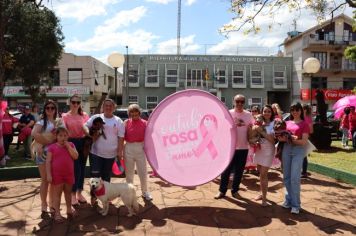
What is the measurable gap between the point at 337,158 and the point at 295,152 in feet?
22.5

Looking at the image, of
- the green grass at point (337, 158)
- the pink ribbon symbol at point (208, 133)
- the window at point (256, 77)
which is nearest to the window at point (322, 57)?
the window at point (256, 77)

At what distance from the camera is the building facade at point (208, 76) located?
149 ft

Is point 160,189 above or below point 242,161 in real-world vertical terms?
below

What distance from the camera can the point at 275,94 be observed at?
162 feet

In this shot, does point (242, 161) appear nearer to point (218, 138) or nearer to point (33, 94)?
point (218, 138)

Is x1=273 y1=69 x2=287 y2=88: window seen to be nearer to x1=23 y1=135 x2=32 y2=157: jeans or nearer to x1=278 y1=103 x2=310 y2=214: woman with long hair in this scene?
x1=23 y1=135 x2=32 y2=157: jeans

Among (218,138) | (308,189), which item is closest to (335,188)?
(308,189)

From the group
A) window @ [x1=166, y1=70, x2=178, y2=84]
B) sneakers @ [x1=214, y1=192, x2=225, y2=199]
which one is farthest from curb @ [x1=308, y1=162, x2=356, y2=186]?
window @ [x1=166, y1=70, x2=178, y2=84]

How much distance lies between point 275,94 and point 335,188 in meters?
42.0

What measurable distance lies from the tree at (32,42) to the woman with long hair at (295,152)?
16077 millimetres

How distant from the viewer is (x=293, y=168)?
638 cm

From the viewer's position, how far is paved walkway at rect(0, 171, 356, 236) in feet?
19.0

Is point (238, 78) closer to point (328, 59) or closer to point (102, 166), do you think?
point (328, 59)

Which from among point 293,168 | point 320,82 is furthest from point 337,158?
point 320,82
